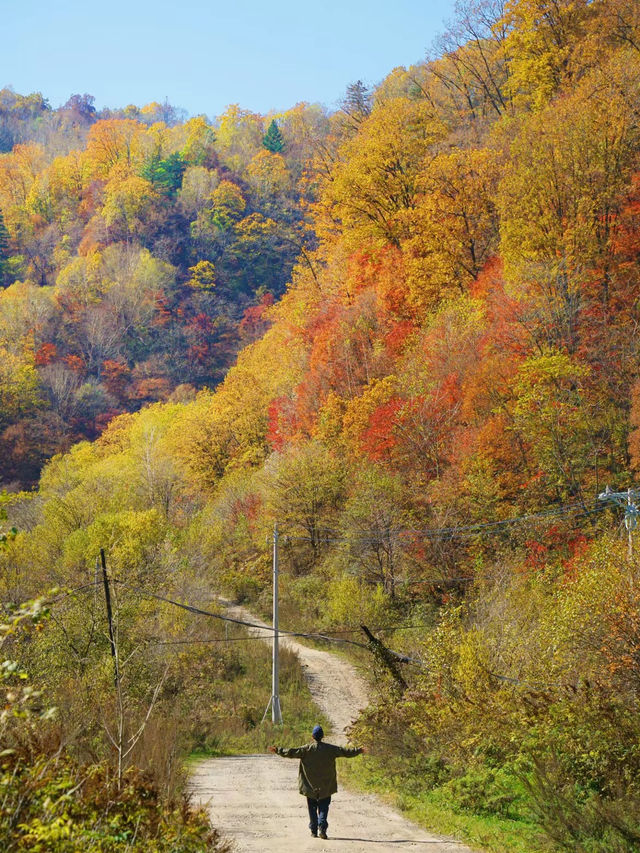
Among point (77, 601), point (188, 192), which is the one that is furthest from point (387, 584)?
point (188, 192)

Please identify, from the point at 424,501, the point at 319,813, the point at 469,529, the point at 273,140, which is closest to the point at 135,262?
the point at 273,140

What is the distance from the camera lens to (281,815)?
1294 centimetres

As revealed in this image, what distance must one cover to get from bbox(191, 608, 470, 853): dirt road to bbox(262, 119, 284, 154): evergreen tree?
324 ft

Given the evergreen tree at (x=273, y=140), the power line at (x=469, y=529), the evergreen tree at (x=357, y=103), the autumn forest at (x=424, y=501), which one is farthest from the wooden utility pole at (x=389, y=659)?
→ the evergreen tree at (x=273, y=140)

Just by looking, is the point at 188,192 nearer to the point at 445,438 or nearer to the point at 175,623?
the point at 445,438

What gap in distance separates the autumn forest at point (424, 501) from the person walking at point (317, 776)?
5.57 ft

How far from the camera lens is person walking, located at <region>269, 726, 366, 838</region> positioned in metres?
10.8

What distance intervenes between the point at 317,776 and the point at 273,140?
10755 cm

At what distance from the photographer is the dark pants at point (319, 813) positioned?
427 inches

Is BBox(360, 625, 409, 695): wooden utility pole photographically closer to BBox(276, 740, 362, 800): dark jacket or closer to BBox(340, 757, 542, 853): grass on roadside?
BBox(340, 757, 542, 853): grass on roadside

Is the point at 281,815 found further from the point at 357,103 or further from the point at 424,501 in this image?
the point at 357,103

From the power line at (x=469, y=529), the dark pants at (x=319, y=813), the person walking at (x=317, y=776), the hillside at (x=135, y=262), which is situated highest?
the hillside at (x=135, y=262)

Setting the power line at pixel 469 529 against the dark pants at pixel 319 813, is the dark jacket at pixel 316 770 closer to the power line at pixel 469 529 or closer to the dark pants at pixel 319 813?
the dark pants at pixel 319 813

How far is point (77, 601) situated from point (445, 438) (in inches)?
703
